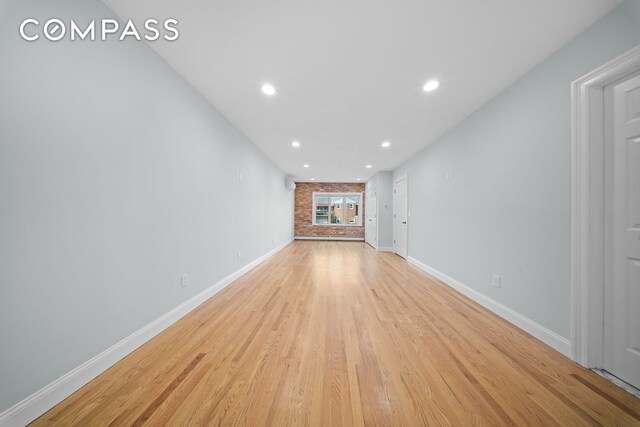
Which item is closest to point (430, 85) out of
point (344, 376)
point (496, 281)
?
point (496, 281)

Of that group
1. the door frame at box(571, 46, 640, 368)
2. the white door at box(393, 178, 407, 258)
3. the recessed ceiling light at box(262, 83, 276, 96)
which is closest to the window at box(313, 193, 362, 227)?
the white door at box(393, 178, 407, 258)

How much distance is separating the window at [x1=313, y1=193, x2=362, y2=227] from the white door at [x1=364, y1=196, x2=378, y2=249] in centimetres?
65

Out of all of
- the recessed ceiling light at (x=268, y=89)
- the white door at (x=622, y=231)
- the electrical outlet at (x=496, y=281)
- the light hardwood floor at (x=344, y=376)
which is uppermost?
the recessed ceiling light at (x=268, y=89)

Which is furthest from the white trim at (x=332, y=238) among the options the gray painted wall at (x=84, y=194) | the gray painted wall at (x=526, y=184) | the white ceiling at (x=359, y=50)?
the gray painted wall at (x=84, y=194)

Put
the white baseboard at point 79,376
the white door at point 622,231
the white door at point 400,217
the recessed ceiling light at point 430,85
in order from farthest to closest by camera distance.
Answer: the white door at point 400,217 → the recessed ceiling light at point 430,85 → the white door at point 622,231 → the white baseboard at point 79,376

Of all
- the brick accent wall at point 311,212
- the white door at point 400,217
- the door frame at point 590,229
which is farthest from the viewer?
the brick accent wall at point 311,212

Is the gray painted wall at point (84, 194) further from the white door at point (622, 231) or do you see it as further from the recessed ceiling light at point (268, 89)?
the white door at point (622, 231)

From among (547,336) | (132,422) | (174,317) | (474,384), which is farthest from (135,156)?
(547,336)

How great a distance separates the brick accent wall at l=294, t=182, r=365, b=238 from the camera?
8.96 meters

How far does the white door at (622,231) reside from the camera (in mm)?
1352

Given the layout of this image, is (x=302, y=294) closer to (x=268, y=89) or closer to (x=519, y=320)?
(x=519, y=320)

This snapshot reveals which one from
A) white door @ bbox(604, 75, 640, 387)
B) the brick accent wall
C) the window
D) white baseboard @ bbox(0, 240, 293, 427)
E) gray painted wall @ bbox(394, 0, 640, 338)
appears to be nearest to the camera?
white baseboard @ bbox(0, 240, 293, 427)

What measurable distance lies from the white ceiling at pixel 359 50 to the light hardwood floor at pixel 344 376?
241 cm

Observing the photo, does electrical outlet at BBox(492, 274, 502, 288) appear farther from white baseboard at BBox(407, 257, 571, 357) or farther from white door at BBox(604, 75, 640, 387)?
white door at BBox(604, 75, 640, 387)
